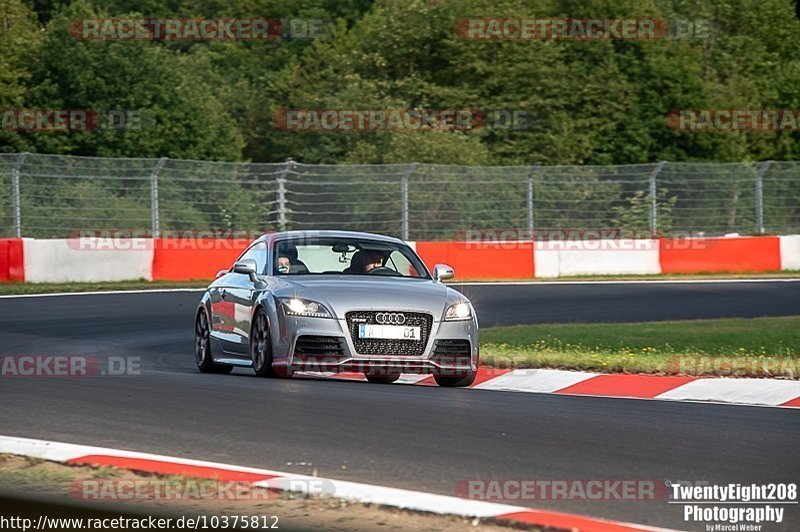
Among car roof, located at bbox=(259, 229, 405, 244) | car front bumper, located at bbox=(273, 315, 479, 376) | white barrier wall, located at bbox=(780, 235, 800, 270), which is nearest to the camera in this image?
car front bumper, located at bbox=(273, 315, 479, 376)

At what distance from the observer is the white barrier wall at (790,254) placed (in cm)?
3083

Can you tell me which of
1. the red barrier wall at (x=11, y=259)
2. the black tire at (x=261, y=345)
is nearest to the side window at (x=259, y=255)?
the black tire at (x=261, y=345)

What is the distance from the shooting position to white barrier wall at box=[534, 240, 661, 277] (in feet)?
97.5

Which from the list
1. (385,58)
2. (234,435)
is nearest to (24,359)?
(234,435)

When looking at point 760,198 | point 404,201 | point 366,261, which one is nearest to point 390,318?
point 366,261

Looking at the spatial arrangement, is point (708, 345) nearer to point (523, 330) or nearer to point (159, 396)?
point (523, 330)

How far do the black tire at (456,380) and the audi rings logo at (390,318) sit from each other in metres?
0.83

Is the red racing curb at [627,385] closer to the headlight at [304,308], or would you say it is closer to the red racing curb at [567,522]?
the headlight at [304,308]

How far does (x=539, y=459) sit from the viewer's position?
24.3 ft

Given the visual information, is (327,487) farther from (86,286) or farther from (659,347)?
(86,286)

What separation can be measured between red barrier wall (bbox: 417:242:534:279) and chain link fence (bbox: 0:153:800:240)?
1.15 metres

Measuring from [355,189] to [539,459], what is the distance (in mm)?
22675

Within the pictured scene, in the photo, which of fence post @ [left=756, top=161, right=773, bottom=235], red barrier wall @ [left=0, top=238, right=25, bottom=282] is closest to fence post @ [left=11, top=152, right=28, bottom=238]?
red barrier wall @ [left=0, top=238, right=25, bottom=282]

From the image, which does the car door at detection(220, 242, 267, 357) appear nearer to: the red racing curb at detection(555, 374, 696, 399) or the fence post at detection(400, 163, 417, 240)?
the red racing curb at detection(555, 374, 696, 399)
